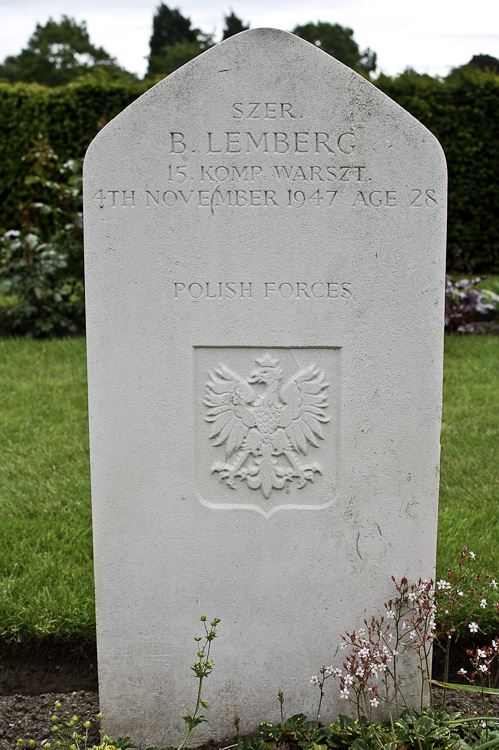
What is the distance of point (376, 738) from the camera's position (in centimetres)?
205

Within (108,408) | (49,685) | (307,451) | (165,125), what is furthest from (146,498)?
(165,125)

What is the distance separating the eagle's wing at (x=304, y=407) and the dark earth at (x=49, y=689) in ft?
3.52

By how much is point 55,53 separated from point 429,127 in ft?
130

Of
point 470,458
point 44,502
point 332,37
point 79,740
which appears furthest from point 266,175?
point 332,37

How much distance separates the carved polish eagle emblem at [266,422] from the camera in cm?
223

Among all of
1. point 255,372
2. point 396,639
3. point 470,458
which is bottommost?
point 396,639

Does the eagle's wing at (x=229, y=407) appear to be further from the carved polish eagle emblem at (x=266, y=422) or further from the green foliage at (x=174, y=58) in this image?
the green foliage at (x=174, y=58)

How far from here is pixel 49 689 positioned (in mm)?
2646

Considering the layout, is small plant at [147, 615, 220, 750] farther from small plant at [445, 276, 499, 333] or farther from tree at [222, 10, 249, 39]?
tree at [222, 10, 249, 39]

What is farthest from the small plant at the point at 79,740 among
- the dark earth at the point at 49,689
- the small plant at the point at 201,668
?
the small plant at the point at 201,668

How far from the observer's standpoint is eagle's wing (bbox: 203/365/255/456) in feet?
7.34

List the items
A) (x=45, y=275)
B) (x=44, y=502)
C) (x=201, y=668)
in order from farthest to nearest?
1. (x=45, y=275)
2. (x=44, y=502)
3. (x=201, y=668)

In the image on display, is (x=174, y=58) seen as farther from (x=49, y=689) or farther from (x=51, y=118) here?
(x=49, y=689)

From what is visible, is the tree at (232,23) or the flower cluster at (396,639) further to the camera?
the tree at (232,23)
